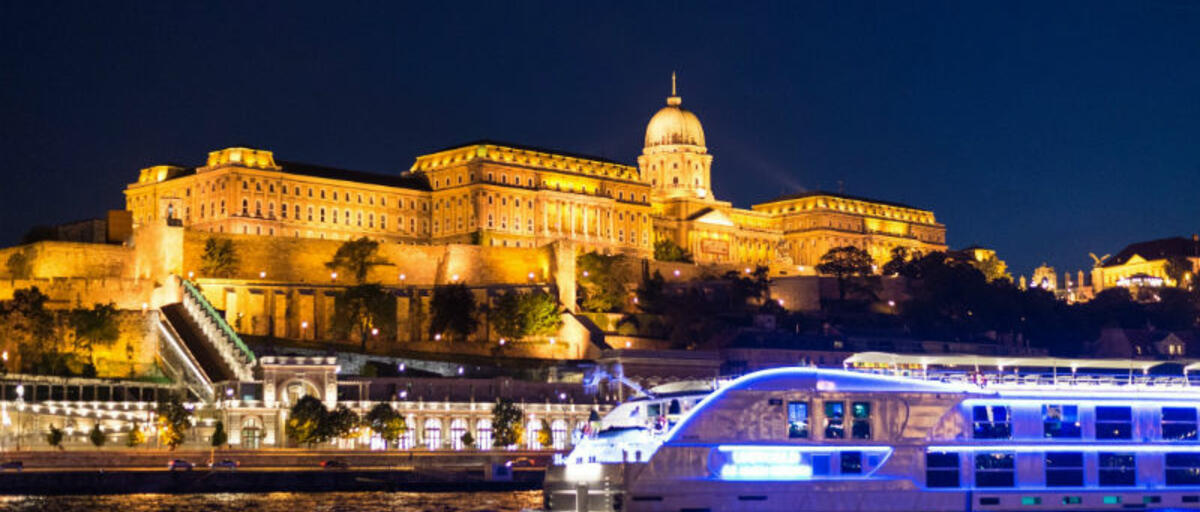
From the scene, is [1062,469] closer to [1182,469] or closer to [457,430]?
[1182,469]

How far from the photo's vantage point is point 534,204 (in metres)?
137

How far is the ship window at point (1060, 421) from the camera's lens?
39.0m

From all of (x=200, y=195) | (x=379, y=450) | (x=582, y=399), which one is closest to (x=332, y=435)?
(x=379, y=450)

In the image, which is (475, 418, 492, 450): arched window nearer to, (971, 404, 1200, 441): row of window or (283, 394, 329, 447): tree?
(283, 394, 329, 447): tree

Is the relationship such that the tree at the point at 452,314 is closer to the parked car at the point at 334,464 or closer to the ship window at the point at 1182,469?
the parked car at the point at 334,464

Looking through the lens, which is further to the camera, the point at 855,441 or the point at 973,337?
the point at 973,337

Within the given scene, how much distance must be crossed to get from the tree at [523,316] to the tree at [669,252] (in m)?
38.0

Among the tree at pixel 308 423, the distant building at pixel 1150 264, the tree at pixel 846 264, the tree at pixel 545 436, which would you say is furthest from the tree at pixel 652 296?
the distant building at pixel 1150 264

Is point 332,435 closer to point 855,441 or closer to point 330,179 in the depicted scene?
point 855,441

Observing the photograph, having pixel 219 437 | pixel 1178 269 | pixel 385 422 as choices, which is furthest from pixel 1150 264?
pixel 219 437

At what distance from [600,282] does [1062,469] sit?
75962 millimetres

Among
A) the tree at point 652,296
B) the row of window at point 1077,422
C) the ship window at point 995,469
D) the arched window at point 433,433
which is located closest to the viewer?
the ship window at point 995,469

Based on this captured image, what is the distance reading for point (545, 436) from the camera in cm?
7931

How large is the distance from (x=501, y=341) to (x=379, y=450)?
2694cm
